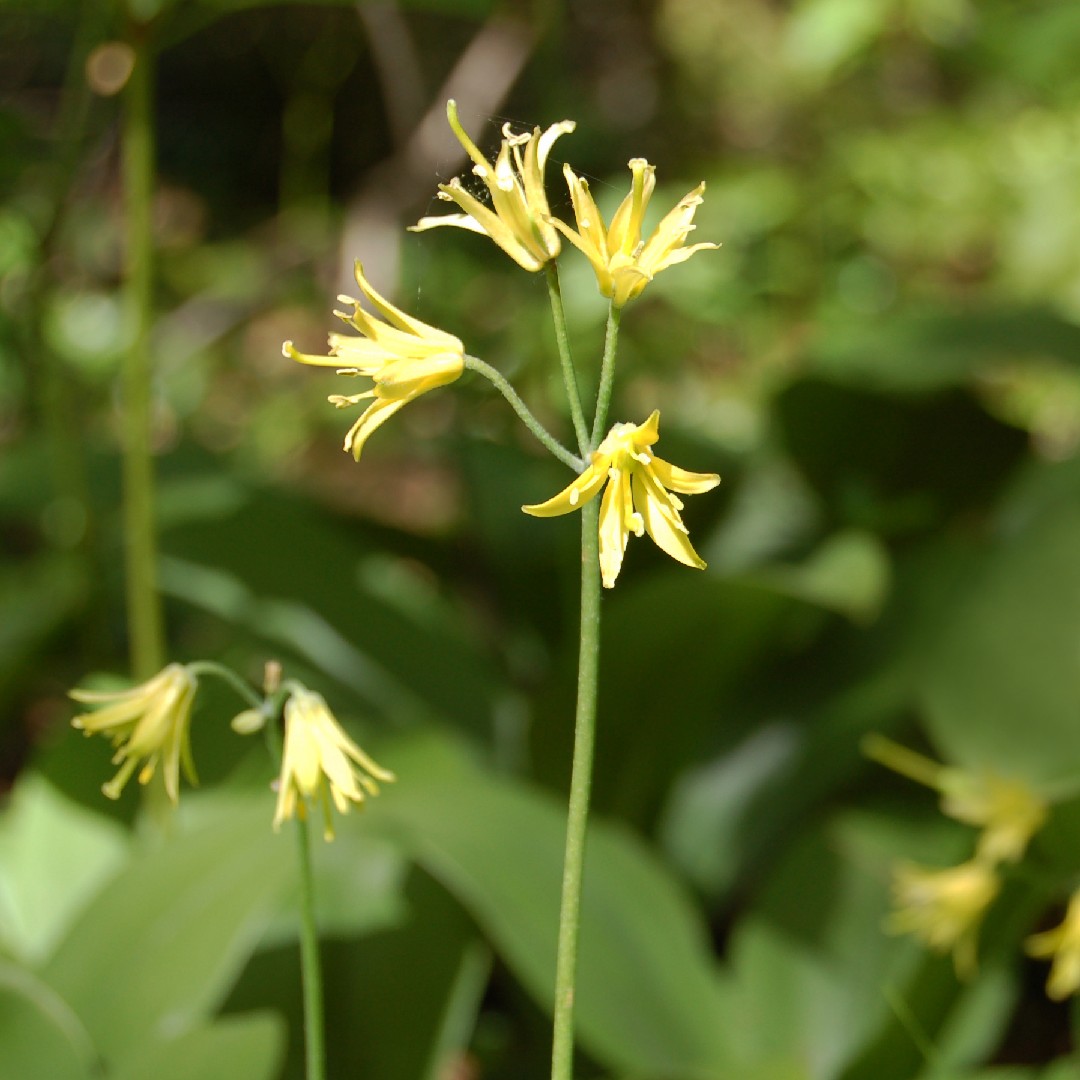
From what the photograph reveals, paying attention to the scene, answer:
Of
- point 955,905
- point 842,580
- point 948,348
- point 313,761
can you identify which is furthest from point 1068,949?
point 948,348

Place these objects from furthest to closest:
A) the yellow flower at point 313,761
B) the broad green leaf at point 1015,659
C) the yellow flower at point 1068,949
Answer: the broad green leaf at point 1015,659, the yellow flower at point 1068,949, the yellow flower at point 313,761

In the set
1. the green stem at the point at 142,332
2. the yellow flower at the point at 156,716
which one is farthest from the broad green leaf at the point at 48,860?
the yellow flower at the point at 156,716

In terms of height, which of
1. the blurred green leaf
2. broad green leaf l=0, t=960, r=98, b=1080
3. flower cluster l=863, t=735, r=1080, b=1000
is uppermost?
the blurred green leaf

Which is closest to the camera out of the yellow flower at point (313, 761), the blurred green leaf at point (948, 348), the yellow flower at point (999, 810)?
the yellow flower at point (313, 761)

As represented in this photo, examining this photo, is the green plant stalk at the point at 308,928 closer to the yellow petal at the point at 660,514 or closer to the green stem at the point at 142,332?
the yellow petal at the point at 660,514

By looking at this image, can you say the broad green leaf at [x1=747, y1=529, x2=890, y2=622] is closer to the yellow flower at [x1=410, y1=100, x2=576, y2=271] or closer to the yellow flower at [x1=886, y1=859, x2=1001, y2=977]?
the yellow flower at [x1=886, y1=859, x2=1001, y2=977]

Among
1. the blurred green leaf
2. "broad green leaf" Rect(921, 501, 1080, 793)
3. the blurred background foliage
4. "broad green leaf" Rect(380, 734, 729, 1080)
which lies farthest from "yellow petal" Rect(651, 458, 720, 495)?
the blurred green leaf
